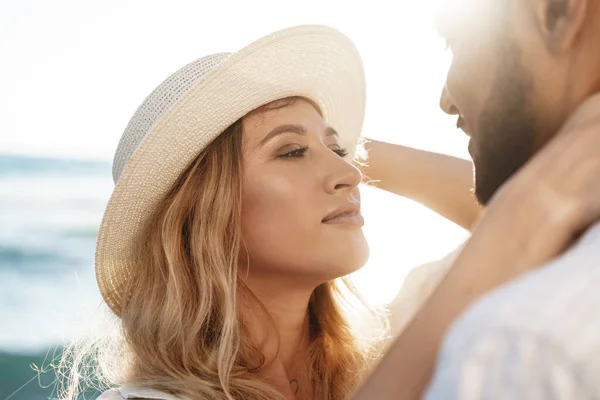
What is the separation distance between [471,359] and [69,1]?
16.0 meters

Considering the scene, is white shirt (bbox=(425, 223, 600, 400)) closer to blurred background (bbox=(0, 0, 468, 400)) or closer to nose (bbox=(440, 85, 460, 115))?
nose (bbox=(440, 85, 460, 115))

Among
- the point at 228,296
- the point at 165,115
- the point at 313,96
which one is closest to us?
the point at 165,115

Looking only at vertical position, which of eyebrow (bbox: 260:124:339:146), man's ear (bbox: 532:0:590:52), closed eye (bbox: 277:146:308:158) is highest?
eyebrow (bbox: 260:124:339:146)

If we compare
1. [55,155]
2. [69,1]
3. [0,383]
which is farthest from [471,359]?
[69,1]

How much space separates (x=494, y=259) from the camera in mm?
1064

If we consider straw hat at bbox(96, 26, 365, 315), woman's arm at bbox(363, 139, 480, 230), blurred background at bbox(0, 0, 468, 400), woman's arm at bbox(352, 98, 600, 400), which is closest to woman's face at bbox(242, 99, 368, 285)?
straw hat at bbox(96, 26, 365, 315)

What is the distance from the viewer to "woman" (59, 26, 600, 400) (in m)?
2.50

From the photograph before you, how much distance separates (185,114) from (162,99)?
129mm

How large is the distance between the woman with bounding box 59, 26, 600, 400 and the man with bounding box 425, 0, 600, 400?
2.97 ft

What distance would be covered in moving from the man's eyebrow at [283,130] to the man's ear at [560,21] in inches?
60.8

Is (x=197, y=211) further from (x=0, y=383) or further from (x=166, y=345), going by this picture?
(x=0, y=383)

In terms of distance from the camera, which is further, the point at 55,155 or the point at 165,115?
the point at 55,155

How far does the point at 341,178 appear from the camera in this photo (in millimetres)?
2604

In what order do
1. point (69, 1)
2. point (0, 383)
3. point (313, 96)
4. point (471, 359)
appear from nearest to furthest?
point (471, 359)
point (313, 96)
point (0, 383)
point (69, 1)
